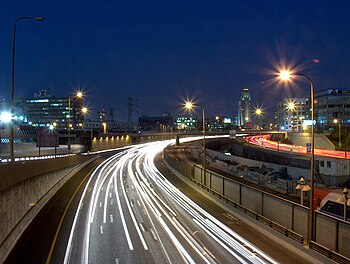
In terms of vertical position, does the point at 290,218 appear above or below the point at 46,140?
below

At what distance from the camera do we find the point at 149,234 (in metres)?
20.4

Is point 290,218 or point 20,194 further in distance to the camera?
point 20,194

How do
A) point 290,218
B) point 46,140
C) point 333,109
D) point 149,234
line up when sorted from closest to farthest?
point 290,218, point 149,234, point 46,140, point 333,109

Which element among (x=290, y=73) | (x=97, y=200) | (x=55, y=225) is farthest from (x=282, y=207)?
(x=97, y=200)

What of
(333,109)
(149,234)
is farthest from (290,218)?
(333,109)

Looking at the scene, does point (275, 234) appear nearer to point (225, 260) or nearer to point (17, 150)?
point (225, 260)

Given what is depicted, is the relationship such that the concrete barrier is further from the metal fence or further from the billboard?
the billboard

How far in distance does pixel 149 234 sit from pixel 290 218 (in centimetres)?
747

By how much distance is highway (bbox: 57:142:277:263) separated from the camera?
16.2m

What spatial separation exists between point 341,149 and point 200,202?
200 ft

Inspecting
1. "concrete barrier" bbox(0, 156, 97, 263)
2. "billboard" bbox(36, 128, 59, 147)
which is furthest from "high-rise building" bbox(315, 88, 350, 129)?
"concrete barrier" bbox(0, 156, 97, 263)

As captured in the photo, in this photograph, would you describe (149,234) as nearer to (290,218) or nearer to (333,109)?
(290,218)

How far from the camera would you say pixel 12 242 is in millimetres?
17656

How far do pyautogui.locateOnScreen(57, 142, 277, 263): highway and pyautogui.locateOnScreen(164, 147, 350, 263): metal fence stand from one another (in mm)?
2145
